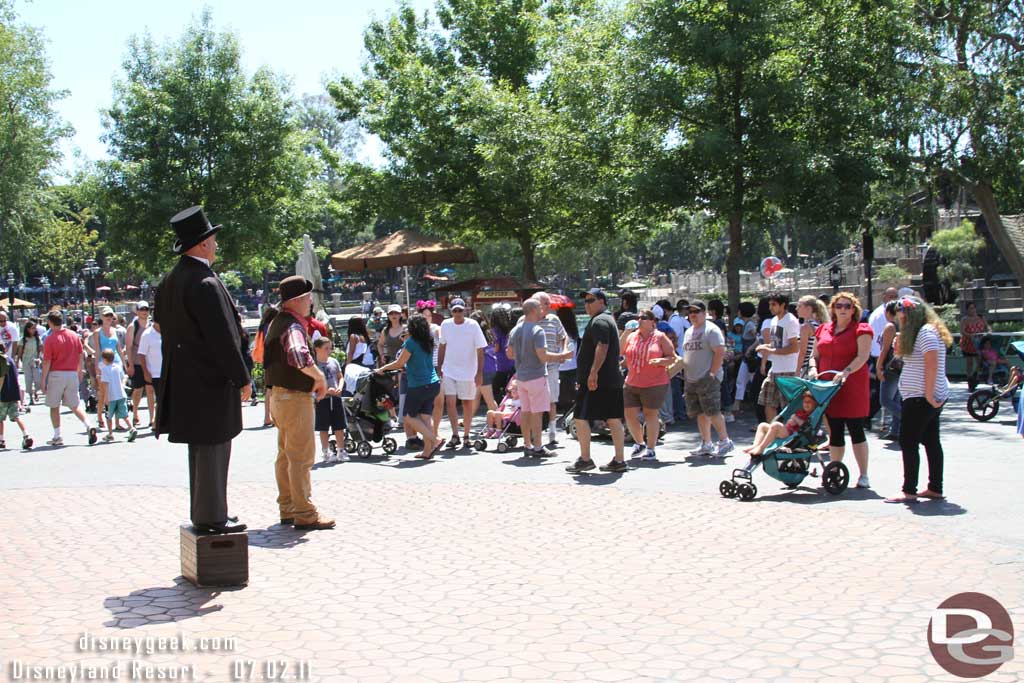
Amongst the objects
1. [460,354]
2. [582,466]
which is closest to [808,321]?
[582,466]

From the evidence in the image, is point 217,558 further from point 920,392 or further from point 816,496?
point 920,392

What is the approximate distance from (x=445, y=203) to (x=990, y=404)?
14.1 m

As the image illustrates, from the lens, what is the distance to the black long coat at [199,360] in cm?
621

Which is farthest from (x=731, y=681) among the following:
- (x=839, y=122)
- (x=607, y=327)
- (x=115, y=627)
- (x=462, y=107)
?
(x=462, y=107)

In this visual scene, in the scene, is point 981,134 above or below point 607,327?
above

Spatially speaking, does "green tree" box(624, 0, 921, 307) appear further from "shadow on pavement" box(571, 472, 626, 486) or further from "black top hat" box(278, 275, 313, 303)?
"black top hat" box(278, 275, 313, 303)

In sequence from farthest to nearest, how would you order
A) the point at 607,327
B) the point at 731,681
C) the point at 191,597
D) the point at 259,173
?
1. the point at 259,173
2. the point at 607,327
3. the point at 191,597
4. the point at 731,681

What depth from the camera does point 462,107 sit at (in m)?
24.1

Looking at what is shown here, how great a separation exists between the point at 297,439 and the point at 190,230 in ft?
6.96

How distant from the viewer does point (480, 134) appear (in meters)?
22.2

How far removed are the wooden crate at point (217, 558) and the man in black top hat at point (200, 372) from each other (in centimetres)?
11

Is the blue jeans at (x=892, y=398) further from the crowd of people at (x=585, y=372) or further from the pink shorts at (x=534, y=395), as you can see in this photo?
the pink shorts at (x=534, y=395)

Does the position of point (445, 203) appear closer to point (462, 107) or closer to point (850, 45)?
point (462, 107)

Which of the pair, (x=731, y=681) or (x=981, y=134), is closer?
(x=731, y=681)
